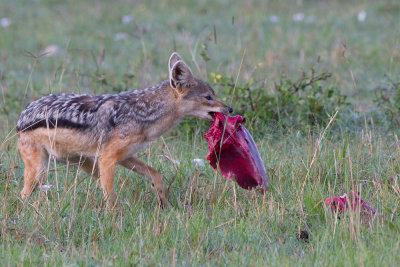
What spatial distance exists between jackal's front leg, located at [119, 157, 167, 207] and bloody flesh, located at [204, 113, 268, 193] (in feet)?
1.73

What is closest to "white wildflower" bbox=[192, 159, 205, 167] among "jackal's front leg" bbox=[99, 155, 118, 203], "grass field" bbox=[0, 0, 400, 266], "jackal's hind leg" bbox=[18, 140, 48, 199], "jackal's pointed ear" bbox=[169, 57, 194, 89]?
"grass field" bbox=[0, 0, 400, 266]

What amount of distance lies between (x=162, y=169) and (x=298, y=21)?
8.31 metres

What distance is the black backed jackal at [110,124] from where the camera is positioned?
6066mm

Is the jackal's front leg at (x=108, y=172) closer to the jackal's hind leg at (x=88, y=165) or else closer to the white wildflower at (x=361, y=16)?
the jackal's hind leg at (x=88, y=165)

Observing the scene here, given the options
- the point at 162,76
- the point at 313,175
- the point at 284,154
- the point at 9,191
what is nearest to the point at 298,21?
the point at 162,76

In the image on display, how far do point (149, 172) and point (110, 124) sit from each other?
581mm

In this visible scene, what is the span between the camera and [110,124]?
6137 mm

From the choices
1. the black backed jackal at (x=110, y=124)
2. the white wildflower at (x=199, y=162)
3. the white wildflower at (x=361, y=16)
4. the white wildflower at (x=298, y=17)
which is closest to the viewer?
the black backed jackal at (x=110, y=124)

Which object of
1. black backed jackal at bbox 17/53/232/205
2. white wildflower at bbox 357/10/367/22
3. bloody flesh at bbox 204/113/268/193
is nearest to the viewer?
bloody flesh at bbox 204/113/268/193

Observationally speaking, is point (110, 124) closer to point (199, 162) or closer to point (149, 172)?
point (149, 172)

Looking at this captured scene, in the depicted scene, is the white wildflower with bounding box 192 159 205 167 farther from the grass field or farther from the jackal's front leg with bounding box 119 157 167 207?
the jackal's front leg with bounding box 119 157 167 207

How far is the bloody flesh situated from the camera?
596cm

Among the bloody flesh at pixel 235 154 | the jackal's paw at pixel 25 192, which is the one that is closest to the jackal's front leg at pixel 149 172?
the bloody flesh at pixel 235 154

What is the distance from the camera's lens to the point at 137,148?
6109 millimetres
